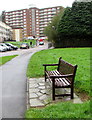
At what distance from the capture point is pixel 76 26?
37.6 m

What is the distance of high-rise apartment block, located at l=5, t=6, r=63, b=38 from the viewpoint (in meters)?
113

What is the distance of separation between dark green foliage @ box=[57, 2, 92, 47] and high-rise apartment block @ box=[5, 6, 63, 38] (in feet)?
248

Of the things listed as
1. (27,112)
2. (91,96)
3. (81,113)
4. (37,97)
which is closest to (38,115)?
(27,112)

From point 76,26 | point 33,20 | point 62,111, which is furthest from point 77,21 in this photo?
point 33,20

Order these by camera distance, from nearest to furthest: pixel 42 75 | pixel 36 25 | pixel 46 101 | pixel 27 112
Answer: pixel 27 112, pixel 46 101, pixel 42 75, pixel 36 25

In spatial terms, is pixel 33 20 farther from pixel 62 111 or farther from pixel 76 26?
pixel 62 111

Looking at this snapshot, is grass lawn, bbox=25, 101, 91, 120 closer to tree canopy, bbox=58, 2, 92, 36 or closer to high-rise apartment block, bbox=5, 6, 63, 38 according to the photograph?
tree canopy, bbox=58, 2, 92, 36

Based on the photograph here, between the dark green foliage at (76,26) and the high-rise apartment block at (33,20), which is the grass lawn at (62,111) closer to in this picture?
the dark green foliage at (76,26)

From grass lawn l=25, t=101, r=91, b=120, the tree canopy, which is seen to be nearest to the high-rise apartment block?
the tree canopy

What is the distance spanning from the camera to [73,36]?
3809 cm

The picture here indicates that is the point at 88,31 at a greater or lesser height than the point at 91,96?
greater

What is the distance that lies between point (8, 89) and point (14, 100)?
1188mm

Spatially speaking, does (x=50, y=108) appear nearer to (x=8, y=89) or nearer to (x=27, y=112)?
(x=27, y=112)

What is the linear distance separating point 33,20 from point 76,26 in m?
85.1
